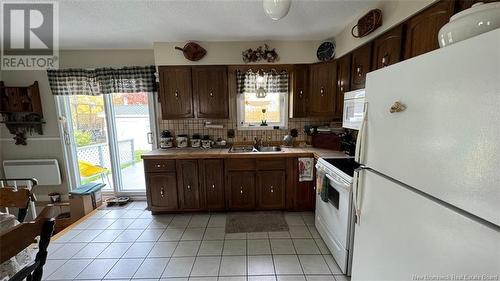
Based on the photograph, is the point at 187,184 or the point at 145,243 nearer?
the point at 145,243

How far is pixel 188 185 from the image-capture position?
9.27ft

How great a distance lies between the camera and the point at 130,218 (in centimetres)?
287

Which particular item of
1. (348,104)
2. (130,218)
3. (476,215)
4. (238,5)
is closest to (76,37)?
(238,5)

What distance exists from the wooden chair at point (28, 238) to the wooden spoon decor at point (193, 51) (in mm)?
2376

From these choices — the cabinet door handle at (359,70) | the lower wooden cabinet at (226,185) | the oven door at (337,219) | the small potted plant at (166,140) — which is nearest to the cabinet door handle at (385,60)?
the cabinet door handle at (359,70)

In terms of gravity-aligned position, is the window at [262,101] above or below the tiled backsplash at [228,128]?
above

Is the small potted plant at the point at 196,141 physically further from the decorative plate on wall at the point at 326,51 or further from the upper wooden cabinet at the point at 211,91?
the decorative plate on wall at the point at 326,51

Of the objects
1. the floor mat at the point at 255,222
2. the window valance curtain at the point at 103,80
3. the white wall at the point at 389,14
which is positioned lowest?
the floor mat at the point at 255,222

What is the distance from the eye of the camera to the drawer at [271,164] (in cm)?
275

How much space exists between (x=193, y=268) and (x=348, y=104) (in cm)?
223

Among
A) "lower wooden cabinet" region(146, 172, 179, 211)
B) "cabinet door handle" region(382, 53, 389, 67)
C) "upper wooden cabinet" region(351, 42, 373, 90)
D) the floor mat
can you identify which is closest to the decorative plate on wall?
"upper wooden cabinet" region(351, 42, 373, 90)

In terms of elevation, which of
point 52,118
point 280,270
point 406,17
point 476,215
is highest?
point 406,17

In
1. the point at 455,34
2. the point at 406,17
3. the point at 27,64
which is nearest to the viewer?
the point at 455,34

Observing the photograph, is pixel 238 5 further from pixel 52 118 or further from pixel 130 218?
pixel 52 118
